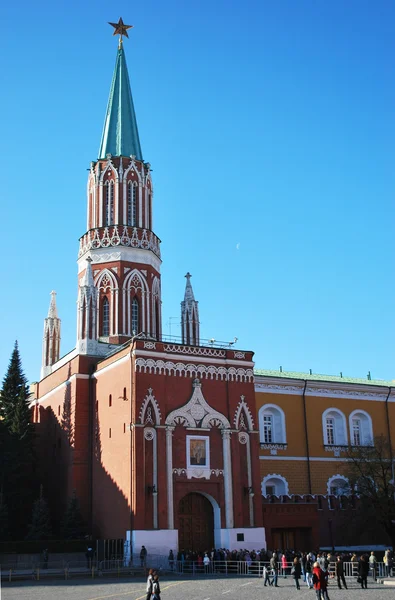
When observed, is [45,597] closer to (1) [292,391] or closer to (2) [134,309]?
(2) [134,309]

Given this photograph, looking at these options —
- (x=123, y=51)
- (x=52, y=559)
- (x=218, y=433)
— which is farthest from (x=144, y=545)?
(x=123, y=51)

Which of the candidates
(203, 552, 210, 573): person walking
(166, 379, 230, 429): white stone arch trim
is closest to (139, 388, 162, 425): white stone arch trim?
(166, 379, 230, 429): white stone arch trim

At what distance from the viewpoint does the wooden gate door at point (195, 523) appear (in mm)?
39781

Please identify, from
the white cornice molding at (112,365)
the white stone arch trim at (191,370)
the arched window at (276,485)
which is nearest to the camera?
the white stone arch trim at (191,370)

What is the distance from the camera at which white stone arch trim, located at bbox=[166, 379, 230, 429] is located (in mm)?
40812

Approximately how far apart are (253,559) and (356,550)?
434 inches

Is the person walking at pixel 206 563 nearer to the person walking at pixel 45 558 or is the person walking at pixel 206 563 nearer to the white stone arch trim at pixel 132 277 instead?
A: the person walking at pixel 45 558

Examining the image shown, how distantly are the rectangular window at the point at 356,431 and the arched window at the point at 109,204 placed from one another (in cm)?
2303

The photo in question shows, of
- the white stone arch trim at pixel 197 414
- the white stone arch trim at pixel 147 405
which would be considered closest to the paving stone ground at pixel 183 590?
the white stone arch trim at pixel 147 405

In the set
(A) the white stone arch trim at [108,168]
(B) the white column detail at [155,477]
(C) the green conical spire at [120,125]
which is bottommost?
(B) the white column detail at [155,477]

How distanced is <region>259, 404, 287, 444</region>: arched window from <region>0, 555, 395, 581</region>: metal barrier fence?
48.3 feet

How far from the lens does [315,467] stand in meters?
51.6

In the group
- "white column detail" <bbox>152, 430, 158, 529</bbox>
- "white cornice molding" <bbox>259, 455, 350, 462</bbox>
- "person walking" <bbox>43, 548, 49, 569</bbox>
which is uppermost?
"white cornice molding" <bbox>259, 455, 350, 462</bbox>

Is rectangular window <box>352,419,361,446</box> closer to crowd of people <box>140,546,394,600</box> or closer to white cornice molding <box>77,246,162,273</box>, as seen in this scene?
crowd of people <box>140,546,394,600</box>
